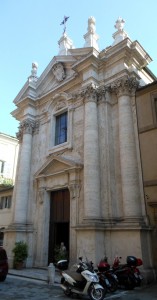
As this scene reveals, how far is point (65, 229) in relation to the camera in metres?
13.7

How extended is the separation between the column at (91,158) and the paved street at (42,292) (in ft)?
11.0

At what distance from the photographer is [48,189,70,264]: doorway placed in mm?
13383

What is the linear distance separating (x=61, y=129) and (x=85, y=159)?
432 cm

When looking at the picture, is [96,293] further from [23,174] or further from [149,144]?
[23,174]

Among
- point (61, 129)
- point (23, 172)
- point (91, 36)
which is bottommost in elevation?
point (23, 172)

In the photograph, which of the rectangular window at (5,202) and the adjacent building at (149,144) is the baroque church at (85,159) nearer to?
the adjacent building at (149,144)

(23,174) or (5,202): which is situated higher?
(23,174)

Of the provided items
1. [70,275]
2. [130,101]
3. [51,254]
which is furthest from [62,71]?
[70,275]

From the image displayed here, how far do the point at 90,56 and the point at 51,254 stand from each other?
10.9 meters

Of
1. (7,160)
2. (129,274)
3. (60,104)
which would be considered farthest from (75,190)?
(7,160)

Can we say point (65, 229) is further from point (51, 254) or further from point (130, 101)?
point (130, 101)

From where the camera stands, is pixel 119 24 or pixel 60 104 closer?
pixel 119 24

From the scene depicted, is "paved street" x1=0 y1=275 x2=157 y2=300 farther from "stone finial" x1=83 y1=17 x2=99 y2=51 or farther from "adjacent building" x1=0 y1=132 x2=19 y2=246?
"adjacent building" x1=0 y1=132 x2=19 y2=246

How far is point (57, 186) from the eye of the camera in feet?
45.7
